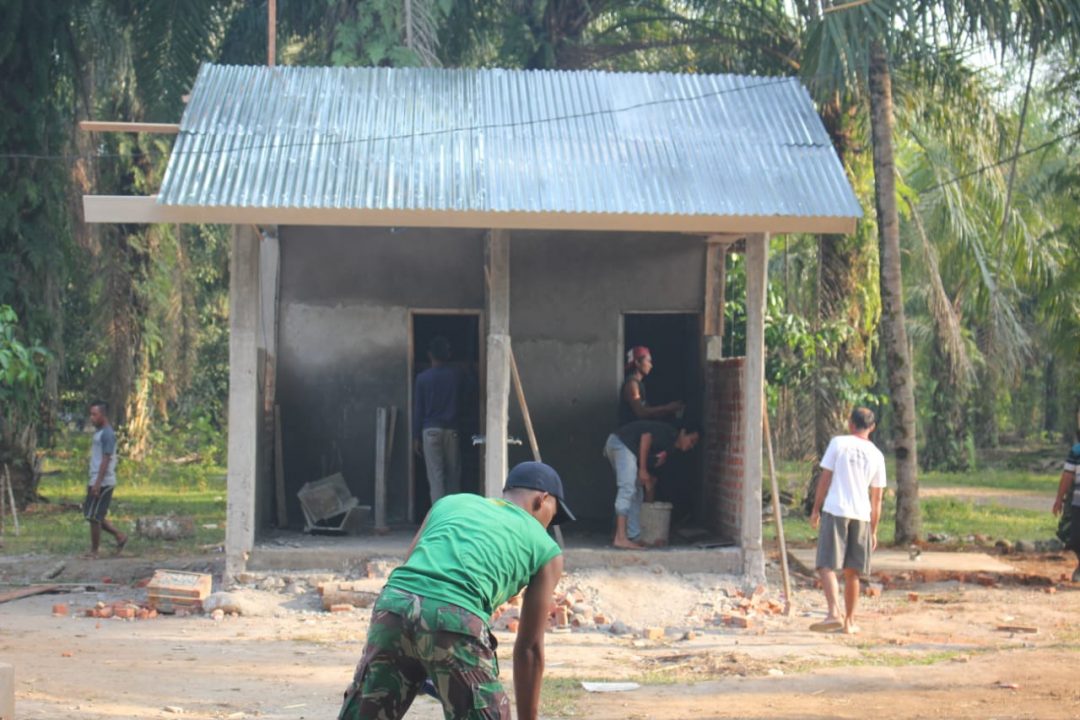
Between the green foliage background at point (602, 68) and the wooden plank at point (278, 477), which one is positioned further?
the green foliage background at point (602, 68)

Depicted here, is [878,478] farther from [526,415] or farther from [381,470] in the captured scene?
[381,470]

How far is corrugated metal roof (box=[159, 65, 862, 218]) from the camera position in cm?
1100

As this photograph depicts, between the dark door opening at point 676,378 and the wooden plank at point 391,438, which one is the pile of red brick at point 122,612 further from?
the dark door opening at point 676,378

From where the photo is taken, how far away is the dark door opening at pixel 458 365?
45.4 ft

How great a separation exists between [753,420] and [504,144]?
3.24m

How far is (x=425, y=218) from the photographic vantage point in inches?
428

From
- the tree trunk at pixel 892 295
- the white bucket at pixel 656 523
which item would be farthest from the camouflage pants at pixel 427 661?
the tree trunk at pixel 892 295

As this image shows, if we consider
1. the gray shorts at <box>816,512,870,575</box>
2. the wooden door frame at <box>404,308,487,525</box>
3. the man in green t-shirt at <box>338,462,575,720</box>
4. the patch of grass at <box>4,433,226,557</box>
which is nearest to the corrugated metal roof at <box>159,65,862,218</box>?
the wooden door frame at <box>404,308,487,525</box>

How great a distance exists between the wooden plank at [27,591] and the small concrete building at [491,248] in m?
1.70

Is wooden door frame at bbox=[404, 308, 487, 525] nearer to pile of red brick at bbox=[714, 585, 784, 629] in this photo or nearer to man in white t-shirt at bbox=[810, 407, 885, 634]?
pile of red brick at bbox=[714, 585, 784, 629]

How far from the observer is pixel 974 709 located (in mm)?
7699

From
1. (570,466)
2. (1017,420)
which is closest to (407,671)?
(570,466)

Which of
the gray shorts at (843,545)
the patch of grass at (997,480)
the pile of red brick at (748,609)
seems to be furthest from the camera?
the patch of grass at (997,480)

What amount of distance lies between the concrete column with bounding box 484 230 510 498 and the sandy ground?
1.15 meters
